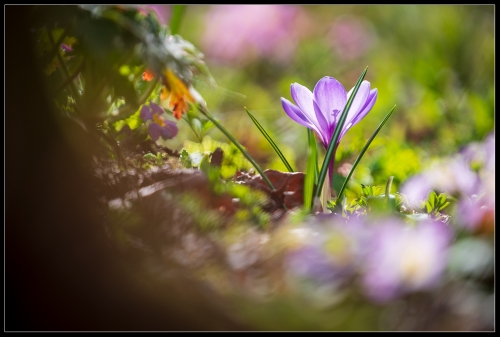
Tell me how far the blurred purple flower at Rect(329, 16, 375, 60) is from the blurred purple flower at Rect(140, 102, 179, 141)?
6.96 ft

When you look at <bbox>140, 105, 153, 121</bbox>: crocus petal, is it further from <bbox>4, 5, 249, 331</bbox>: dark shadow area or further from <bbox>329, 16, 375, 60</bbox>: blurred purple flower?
<bbox>329, 16, 375, 60</bbox>: blurred purple flower

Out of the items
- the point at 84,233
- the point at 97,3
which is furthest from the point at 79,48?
the point at 84,233

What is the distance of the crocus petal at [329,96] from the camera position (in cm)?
75

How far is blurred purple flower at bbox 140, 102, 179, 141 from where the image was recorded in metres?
0.84

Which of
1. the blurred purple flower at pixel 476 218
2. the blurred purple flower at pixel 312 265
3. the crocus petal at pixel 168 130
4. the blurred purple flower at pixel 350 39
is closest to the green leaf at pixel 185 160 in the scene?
the crocus petal at pixel 168 130

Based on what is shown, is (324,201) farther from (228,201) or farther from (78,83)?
(78,83)

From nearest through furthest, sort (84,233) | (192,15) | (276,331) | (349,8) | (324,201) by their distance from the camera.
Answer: (276,331) → (84,233) → (324,201) → (192,15) → (349,8)

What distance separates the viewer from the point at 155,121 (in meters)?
0.85

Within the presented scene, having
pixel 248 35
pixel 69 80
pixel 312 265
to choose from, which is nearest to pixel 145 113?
pixel 69 80

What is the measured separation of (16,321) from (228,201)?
0.31m

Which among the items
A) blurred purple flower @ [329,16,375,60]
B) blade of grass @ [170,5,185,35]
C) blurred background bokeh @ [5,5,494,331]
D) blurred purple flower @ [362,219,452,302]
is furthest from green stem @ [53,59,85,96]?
blurred purple flower @ [329,16,375,60]

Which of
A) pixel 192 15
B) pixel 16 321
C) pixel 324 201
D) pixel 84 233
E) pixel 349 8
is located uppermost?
pixel 349 8

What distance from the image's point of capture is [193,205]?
0.64m

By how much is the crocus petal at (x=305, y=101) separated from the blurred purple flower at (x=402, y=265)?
283 millimetres
